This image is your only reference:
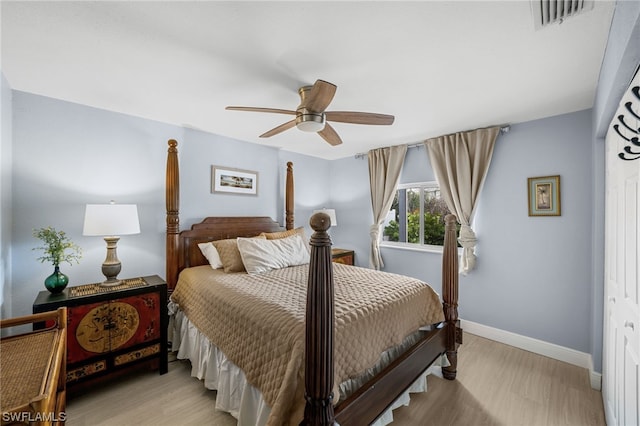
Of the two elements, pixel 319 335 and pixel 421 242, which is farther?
pixel 421 242

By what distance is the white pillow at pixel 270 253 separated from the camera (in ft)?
8.80

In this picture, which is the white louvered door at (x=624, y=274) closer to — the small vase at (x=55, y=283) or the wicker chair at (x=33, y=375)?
the wicker chair at (x=33, y=375)

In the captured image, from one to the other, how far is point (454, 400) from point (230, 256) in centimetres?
231

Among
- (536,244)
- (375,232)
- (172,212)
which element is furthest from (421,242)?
(172,212)

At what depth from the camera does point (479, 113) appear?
2.63 m

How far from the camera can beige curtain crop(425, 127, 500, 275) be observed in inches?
119

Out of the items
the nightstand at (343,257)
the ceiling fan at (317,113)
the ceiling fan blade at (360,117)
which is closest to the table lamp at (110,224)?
the ceiling fan at (317,113)

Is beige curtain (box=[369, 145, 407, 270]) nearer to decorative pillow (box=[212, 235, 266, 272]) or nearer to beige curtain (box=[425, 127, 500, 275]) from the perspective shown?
beige curtain (box=[425, 127, 500, 275])

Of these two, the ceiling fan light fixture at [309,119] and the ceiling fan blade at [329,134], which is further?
the ceiling fan blade at [329,134]

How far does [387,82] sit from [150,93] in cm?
195

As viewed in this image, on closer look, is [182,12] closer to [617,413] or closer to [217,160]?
[217,160]

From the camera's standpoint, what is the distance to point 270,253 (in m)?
2.83

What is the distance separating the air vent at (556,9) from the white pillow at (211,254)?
3026 millimetres

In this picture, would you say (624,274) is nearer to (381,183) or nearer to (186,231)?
(381,183)
